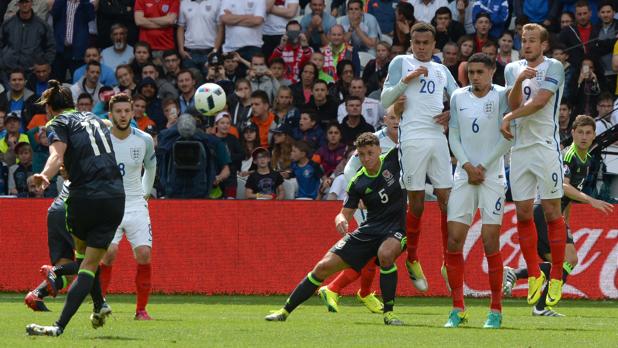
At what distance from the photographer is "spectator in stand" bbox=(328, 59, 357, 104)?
23.4 metres

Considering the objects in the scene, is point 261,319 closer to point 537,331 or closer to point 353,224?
point 537,331

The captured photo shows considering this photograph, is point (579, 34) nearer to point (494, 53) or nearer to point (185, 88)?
point (494, 53)

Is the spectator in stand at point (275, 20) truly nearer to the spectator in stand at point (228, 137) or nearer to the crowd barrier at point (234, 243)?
the spectator in stand at point (228, 137)

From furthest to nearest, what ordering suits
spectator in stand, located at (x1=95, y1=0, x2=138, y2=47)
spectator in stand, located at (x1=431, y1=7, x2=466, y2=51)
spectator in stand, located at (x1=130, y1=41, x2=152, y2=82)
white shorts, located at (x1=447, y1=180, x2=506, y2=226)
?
spectator in stand, located at (x1=95, y1=0, x2=138, y2=47) → spectator in stand, located at (x1=130, y1=41, x2=152, y2=82) → spectator in stand, located at (x1=431, y1=7, x2=466, y2=51) → white shorts, located at (x1=447, y1=180, x2=506, y2=226)

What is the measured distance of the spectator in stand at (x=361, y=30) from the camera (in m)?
24.6

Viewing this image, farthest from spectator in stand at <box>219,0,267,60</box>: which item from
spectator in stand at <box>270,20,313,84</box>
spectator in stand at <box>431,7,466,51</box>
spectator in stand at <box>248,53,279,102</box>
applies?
spectator in stand at <box>431,7,466,51</box>

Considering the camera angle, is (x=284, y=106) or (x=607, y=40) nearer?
(x=607, y=40)

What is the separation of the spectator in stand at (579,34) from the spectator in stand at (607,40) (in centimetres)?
19

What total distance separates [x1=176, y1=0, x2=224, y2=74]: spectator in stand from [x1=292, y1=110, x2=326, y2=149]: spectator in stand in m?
3.21

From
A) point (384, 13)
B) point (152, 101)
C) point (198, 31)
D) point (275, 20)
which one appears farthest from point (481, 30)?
point (152, 101)

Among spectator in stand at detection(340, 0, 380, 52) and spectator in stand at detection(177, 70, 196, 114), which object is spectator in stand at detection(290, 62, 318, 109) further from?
spectator in stand at detection(177, 70, 196, 114)

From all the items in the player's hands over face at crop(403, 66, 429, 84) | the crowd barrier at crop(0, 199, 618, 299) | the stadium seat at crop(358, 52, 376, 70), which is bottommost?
the crowd barrier at crop(0, 199, 618, 299)

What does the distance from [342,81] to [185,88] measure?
2695mm

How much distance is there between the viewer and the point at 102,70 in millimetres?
23984
